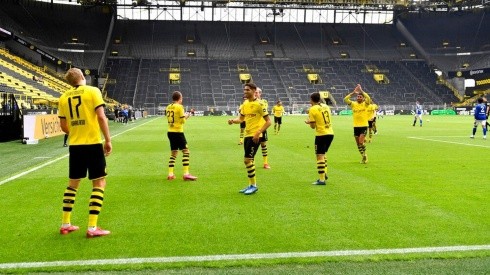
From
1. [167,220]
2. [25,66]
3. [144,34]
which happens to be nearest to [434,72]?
[144,34]

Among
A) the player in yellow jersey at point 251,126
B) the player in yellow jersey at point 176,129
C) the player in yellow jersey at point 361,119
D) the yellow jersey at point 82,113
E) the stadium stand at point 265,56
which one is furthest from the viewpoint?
the stadium stand at point 265,56

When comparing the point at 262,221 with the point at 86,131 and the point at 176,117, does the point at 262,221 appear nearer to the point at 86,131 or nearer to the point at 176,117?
the point at 86,131

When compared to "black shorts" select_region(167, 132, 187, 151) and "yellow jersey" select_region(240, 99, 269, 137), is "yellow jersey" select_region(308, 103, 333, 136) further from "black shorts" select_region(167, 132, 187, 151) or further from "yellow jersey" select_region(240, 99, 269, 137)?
"black shorts" select_region(167, 132, 187, 151)

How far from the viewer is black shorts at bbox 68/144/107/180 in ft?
20.7

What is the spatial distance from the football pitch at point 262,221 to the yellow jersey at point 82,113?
1385mm

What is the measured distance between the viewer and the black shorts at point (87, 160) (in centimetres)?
632

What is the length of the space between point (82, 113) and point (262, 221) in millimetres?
3072

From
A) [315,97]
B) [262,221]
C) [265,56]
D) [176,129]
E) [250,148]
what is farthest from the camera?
[265,56]

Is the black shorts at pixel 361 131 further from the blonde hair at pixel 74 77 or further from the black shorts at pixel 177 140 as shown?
the blonde hair at pixel 74 77

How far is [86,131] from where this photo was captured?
6320 millimetres

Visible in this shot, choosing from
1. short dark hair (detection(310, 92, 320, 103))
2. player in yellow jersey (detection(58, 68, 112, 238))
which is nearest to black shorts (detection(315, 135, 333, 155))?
short dark hair (detection(310, 92, 320, 103))

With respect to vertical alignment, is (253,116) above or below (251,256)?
above

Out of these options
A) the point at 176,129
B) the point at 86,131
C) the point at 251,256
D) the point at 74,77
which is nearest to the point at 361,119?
the point at 176,129

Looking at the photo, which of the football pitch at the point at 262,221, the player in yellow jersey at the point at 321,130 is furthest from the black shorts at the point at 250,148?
the player in yellow jersey at the point at 321,130
